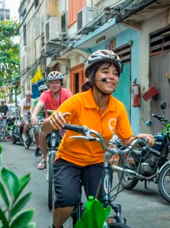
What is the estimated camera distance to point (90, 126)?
3055mm

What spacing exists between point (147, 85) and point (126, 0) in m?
2.31

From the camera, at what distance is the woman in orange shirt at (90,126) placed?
3.00m

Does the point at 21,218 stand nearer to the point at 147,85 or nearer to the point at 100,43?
the point at 147,85

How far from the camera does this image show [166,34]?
9219 mm

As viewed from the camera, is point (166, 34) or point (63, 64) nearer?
point (166, 34)

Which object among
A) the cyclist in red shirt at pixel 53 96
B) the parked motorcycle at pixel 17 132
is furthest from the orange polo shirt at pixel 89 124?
the parked motorcycle at pixel 17 132

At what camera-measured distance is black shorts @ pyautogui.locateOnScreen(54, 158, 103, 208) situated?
2.96 meters

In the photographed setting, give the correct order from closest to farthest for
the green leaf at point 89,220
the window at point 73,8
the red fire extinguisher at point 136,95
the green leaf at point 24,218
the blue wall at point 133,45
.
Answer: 1. the green leaf at point 24,218
2. the green leaf at point 89,220
3. the red fire extinguisher at point 136,95
4. the blue wall at point 133,45
5. the window at point 73,8

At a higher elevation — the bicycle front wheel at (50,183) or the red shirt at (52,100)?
the red shirt at (52,100)

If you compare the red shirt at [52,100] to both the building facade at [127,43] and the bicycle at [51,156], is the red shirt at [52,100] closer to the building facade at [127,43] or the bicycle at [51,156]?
the bicycle at [51,156]

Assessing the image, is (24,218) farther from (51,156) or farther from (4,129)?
(4,129)

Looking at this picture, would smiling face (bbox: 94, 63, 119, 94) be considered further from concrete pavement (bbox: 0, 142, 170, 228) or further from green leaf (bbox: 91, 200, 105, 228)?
concrete pavement (bbox: 0, 142, 170, 228)

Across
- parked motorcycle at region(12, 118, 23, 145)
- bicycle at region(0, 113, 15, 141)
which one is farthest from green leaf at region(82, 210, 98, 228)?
bicycle at region(0, 113, 15, 141)

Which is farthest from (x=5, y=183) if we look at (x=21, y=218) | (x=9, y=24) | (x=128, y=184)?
(x=9, y=24)
